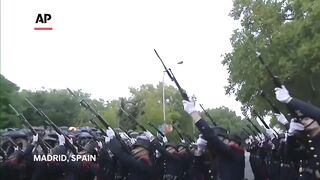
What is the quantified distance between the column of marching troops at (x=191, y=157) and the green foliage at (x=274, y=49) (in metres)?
15.3

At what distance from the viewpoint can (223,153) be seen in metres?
7.45

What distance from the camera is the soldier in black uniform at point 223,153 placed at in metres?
7.04

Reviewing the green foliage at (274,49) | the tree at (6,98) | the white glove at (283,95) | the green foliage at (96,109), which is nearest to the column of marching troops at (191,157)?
the white glove at (283,95)

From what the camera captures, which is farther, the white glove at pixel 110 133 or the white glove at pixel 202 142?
the white glove at pixel 110 133

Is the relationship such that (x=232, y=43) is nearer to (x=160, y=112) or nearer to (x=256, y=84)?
(x=256, y=84)

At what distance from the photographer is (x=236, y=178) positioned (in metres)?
7.65

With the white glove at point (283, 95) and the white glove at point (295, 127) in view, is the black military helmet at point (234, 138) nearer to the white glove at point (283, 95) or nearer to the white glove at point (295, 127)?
the white glove at point (295, 127)

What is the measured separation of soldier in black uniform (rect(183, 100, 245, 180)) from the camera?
704 cm

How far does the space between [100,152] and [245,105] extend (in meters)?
22.9

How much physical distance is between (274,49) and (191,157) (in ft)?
62.2

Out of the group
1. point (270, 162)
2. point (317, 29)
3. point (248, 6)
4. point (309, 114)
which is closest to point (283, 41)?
point (317, 29)

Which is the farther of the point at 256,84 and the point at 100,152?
the point at 256,84

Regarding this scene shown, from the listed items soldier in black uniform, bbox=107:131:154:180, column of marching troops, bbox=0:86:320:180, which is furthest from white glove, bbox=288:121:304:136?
soldier in black uniform, bbox=107:131:154:180

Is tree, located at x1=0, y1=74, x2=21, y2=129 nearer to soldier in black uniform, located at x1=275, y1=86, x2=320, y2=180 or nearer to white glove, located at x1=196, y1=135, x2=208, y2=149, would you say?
white glove, located at x1=196, y1=135, x2=208, y2=149
